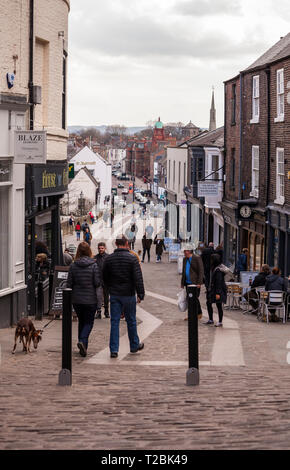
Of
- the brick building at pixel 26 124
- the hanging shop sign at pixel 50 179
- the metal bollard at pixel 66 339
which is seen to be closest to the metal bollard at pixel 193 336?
the metal bollard at pixel 66 339

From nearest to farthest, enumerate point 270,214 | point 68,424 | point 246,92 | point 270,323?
point 68,424 < point 270,323 < point 270,214 < point 246,92

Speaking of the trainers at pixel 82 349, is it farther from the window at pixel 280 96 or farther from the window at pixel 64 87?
the window at pixel 280 96

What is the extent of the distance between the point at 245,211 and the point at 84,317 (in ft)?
62.3

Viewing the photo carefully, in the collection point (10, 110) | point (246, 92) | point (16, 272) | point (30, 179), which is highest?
point (246, 92)

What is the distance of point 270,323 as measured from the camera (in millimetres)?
17531

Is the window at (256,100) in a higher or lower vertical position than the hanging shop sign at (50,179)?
higher

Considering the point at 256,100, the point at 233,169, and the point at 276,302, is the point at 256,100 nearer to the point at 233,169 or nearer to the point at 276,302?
the point at 233,169

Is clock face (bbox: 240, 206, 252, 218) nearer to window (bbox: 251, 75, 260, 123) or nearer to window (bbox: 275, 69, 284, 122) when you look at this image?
window (bbox: 251, 75, 260, 123)

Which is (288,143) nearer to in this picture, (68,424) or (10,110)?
(10,110)

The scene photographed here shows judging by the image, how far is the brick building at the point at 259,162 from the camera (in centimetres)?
2452

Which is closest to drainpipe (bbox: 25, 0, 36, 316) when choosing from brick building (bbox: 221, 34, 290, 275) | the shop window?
the shop window

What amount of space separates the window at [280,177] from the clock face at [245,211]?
3.38 meters
